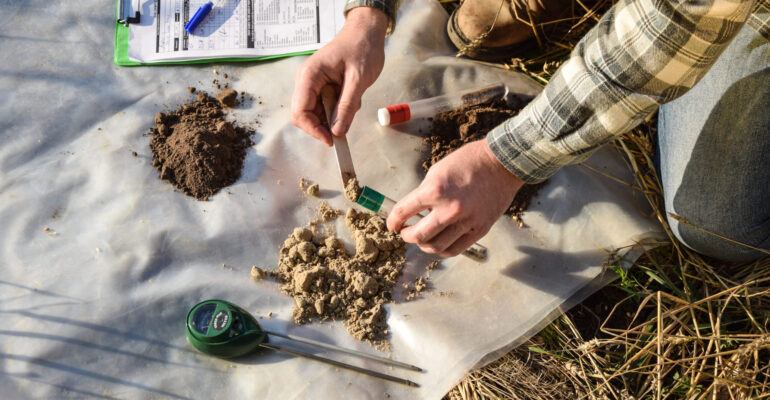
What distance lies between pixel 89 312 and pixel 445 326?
1122mm

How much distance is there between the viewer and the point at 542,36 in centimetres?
224

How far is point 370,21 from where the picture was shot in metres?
1.67

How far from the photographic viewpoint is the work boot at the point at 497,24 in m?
2.10

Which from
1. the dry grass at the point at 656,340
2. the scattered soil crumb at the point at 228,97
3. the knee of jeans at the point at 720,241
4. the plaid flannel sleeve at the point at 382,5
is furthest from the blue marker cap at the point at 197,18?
the knee of jeans at the point at 720,241

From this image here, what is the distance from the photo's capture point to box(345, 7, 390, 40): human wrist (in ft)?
5.47

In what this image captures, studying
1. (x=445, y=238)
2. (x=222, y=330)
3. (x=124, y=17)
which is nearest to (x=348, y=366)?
(x=222, y=330)

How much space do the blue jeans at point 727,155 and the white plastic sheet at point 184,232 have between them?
0.18m

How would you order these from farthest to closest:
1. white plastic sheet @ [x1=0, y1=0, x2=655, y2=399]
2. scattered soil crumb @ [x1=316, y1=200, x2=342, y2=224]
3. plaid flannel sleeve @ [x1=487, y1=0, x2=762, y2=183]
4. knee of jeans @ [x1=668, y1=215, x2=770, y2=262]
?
scattered soil crumb @ [x1=316, y1=200, x2=342, y2=224] → knee of jeans @ [x1=668, y1=215, x2=770, y2=262] → white plastic sheet @ [x1=0, y1=0, x2=655, y2=399] → plaid flannel sleeve @ [x1=487, y1=0, x2=762, y2=183]

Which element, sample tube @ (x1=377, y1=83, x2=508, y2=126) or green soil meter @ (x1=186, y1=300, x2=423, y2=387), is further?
sample tube @ (x1=377, y1=83, x2=508, y2=126)

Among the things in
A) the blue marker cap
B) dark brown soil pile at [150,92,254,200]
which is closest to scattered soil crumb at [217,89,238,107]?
dark brown soil pile at [150,92,254,200]

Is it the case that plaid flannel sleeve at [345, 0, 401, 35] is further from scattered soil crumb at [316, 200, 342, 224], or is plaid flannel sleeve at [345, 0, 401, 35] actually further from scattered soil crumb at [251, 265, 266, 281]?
scattered soil crumb at [251, 265, 266, 281]

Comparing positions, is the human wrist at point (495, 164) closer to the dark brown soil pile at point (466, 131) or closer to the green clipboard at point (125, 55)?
the dark brown soil pile at point (466, 131)

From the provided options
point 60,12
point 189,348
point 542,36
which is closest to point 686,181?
point 542,36

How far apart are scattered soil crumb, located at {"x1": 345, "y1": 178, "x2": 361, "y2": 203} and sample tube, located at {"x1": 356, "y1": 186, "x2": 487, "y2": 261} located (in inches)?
1.0
